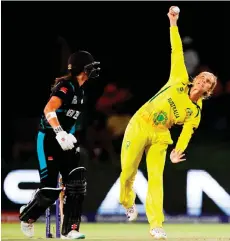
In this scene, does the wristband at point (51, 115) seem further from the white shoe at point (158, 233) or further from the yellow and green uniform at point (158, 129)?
the white shoe at point (158, 233)

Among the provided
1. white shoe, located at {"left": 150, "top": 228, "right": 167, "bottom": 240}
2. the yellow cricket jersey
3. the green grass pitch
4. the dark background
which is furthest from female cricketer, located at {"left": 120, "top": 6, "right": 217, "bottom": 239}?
the dark background

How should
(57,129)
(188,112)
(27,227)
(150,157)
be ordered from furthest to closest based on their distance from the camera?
(188,112) < (150,157) < (27,227) < (57,129)

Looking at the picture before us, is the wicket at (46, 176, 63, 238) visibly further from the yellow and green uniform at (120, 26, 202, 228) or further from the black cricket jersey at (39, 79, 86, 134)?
the black cricket jersey at (39, 79, 86, 134)

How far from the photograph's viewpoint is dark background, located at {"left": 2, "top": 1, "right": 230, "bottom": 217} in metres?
14.3

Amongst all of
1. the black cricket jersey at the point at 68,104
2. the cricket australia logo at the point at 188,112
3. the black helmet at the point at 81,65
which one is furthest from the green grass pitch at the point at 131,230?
the black helmet at the point at 81,65

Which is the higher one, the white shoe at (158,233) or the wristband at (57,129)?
the wristband at (57,129)

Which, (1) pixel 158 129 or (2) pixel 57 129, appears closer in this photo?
(2) pixel 57 129

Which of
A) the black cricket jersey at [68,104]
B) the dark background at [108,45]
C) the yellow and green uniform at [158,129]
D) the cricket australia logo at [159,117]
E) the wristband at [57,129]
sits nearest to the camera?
the wristband at [57,129]

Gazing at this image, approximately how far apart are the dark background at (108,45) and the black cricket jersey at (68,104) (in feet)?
16.9

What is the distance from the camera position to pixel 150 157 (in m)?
9.09

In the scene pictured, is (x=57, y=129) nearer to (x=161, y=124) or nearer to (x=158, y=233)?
(x=161, y=124)

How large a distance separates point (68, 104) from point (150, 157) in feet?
3.76

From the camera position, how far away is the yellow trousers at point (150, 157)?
891 cm

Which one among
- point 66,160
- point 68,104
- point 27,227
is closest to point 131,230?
point 27,227
